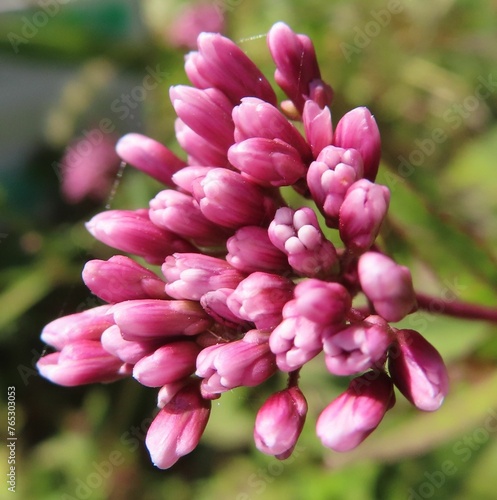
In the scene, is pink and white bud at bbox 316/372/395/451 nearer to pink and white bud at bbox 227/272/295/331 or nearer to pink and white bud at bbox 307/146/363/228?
pink and white bud at bbox 227/272/295/331

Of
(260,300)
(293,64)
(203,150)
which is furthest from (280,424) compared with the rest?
(293,64)

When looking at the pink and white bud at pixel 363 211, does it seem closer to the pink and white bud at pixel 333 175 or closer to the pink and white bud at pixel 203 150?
the pink and white bud at pixel 333 175

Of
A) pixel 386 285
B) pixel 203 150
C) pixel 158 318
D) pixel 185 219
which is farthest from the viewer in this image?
pixel 203 150

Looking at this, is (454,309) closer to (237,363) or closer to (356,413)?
(356,413)

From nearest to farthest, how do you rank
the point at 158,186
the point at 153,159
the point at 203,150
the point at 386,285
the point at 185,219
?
the point at 386,285
the point at 185,219
the point at 203,150
the point at 153,159
the point at 158,186


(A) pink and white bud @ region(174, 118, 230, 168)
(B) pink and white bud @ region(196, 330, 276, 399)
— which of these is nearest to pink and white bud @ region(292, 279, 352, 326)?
(B) pink and white bud @ region(196, 330, 276, 399)

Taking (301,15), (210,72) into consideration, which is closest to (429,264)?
(210,72)
